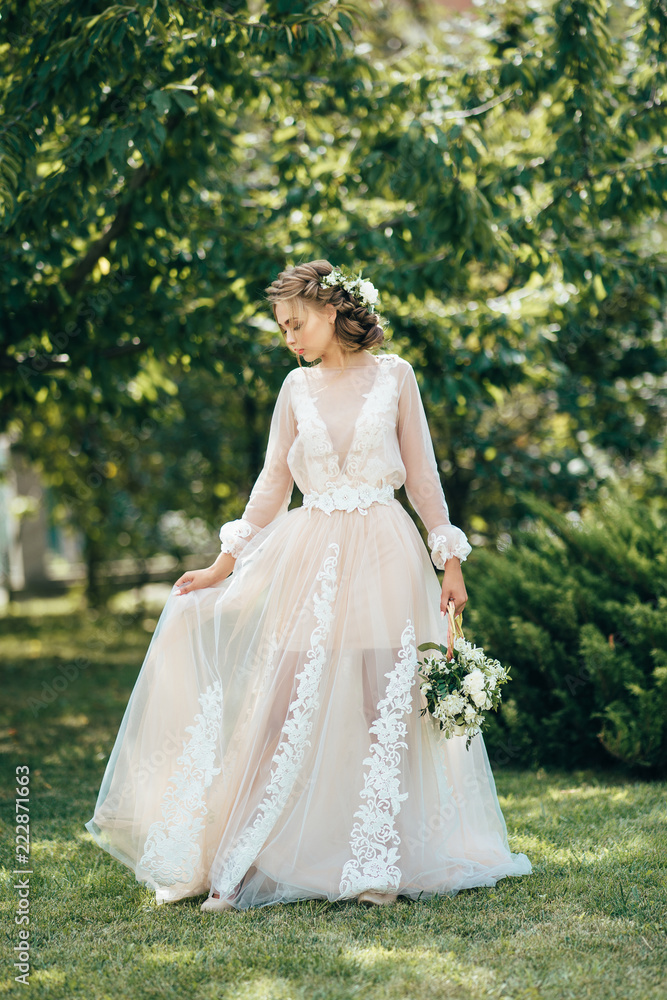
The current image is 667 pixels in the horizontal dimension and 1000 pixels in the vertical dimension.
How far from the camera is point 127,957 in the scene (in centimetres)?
254

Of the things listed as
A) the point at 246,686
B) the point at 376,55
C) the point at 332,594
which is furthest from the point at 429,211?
the point at 376,55

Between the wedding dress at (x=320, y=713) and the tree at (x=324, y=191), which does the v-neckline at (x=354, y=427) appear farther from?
the tree at (x=324, y=191)

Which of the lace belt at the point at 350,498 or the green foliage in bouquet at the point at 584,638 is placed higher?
the lace belt at the point at 350,498

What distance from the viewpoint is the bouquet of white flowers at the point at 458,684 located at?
2852 millimetres

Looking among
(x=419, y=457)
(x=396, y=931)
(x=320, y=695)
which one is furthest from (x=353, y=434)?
(x=396, y=931)

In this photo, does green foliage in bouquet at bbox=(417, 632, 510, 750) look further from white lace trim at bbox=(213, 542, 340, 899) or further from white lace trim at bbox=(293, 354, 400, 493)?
white lace trim at bbox=(293, 354, 400, 493)

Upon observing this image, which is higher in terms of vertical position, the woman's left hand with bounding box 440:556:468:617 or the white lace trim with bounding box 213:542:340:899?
the woman's left hand with bounding box 440:556:468:617

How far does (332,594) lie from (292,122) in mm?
3637

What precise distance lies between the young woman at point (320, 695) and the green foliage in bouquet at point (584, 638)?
1403 mm

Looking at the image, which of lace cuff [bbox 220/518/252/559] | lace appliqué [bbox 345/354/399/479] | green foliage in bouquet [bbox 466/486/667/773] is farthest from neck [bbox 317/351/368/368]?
green foliage in bouquet [bbox 466/486/667/773]

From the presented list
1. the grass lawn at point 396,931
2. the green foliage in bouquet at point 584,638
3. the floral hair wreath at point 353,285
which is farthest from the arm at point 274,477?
the green foliage in bouquet at point 584,638

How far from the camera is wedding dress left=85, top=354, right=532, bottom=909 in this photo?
2.89 metres

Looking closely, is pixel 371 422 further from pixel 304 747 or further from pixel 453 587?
pixel 304 747

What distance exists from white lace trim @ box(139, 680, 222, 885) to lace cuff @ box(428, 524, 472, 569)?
2.94ft
